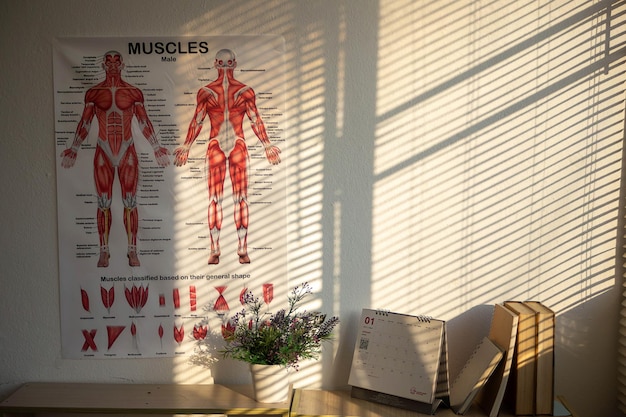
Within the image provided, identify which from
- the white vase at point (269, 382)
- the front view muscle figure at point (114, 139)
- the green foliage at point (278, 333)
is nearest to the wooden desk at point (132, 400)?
the white vase at point (269, 382)

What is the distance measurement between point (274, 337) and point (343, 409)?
1.03 ft

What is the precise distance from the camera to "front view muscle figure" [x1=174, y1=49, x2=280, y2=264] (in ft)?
6.68

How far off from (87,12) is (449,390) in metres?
1.73

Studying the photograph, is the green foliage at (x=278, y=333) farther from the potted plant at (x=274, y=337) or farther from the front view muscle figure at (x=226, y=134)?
the front view muscle figure at (x=226, y=134)

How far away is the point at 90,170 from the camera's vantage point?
205 cm

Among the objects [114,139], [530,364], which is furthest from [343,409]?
[114,139]

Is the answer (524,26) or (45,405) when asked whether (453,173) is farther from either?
(45,405)

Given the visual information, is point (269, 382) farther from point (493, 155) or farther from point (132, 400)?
point (493, 155)

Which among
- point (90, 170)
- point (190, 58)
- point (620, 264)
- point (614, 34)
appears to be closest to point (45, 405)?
point (90, 170)

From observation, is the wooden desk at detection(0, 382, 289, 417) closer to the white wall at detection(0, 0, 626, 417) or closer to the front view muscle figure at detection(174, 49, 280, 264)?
the white wall at detection(0, 0, 626, 417)

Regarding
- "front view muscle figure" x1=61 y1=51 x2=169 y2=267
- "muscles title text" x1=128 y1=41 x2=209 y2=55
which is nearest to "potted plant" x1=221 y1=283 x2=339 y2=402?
"front view muscle figure" x1=61 y1=51 x2=169 y2=267

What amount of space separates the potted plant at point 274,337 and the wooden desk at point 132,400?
0.08 m

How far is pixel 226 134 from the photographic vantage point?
205 cm

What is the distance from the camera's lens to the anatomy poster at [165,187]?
2029mm
